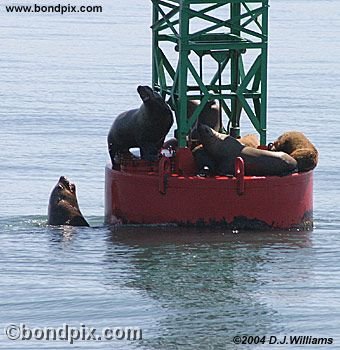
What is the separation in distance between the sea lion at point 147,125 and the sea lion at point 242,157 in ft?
1.93

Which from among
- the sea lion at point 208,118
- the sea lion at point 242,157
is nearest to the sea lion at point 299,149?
the sea lion at point 242,157

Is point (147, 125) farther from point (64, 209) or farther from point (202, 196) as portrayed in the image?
point (64, 209)

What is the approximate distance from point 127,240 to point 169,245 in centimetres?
77

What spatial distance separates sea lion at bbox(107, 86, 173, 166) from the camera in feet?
78.2

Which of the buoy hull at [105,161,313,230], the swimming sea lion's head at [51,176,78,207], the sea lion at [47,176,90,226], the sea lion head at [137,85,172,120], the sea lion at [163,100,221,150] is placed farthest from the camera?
the swimming sea lion's head at [51,176,78,207]

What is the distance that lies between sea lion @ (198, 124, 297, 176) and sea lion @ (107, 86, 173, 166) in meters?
0.59

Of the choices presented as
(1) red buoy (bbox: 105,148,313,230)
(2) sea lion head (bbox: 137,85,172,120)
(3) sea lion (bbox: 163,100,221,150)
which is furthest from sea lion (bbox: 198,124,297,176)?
(3) sea lion (bbox: 163,100,221,150)

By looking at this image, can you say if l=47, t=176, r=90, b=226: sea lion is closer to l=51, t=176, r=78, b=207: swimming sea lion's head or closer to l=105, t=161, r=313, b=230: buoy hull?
l=51, t=176, r=78, b=207: swimming sea lion's head

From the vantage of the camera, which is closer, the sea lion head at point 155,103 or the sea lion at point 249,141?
the sea lion head at point 155,103

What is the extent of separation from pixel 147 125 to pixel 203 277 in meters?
3.22

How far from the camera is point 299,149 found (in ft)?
79.2

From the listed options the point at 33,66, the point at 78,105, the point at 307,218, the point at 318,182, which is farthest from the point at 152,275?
the point at 33,66

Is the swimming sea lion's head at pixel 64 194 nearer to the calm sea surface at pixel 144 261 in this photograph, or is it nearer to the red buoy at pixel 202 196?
the calm sea surface at pixel 144 261

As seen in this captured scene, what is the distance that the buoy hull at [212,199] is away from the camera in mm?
23000
